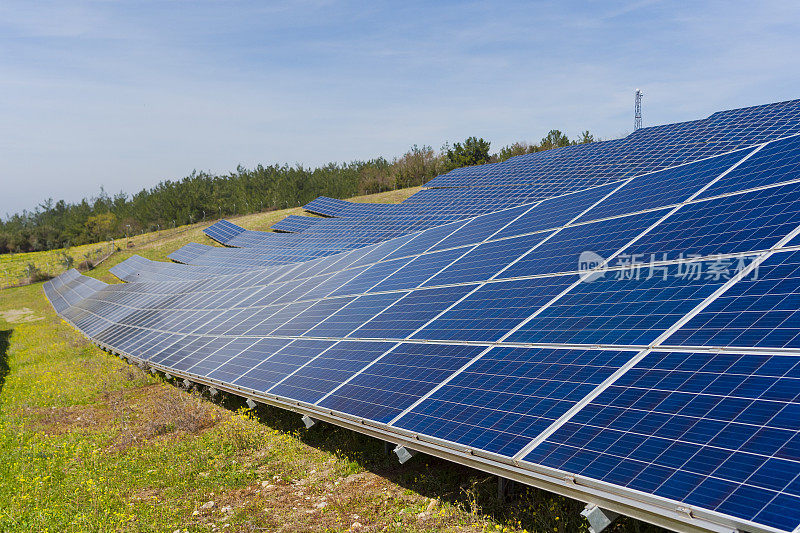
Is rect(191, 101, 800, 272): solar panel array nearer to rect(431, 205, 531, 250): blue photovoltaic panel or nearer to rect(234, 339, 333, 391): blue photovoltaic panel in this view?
rect(431, 205, 531, 250): blue photovoltaic panel

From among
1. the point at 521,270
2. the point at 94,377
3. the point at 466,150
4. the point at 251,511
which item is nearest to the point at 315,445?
the point at 251,511

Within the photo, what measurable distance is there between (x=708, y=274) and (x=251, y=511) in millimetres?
10771

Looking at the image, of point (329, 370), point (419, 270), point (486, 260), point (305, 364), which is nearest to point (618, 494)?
point (329, 370)

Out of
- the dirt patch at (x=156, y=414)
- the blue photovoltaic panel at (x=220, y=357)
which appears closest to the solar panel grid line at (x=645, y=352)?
the blue photovoltaic panel at (x=220, y=357)

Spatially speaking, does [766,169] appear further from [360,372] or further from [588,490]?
[360,372]

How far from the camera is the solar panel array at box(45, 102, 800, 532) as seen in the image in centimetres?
689

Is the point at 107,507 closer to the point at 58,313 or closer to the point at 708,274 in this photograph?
the point at 708,274

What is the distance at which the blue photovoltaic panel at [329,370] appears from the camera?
1420 centimetres

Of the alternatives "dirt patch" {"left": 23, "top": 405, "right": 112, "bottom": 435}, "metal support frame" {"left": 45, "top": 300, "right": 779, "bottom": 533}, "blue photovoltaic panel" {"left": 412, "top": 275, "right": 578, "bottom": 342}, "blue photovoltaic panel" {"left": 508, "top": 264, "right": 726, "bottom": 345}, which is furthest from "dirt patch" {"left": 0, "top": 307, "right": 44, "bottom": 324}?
"blue photovoltaic panel" {"left": 508, "top": 264, "right": 726, "bottom": 345}

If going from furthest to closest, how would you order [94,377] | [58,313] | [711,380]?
[58,313], [94,377], [711,380]

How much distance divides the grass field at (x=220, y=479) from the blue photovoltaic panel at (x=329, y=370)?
1.84 metres

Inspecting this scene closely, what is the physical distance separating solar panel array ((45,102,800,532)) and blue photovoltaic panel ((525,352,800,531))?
24 mm

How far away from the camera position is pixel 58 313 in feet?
192

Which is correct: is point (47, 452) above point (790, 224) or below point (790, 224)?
below
